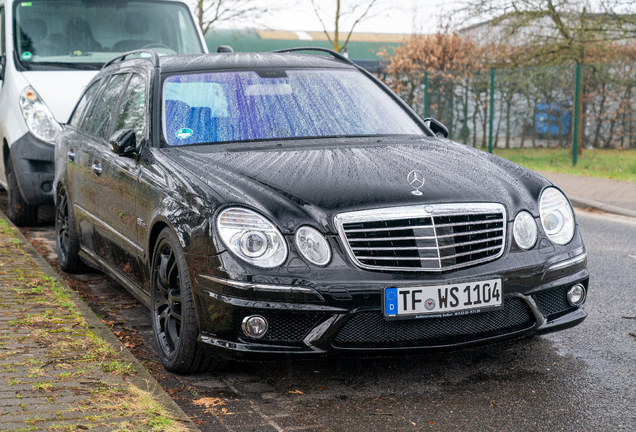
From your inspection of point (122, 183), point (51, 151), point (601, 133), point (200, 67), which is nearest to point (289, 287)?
point (122, 183)

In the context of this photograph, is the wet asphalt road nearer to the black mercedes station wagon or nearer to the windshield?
the black mercedes station wagon

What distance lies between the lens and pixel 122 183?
5031 millimetres

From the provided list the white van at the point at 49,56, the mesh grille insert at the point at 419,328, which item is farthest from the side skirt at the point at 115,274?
the white van at the point at 49,56

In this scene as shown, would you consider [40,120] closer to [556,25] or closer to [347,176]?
[347,176]

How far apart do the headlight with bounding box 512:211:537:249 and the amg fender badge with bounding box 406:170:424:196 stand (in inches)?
19.6

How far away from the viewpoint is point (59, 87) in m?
8.82

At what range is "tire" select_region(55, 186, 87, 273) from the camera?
6.49 m

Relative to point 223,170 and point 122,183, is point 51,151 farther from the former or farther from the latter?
point 223,170

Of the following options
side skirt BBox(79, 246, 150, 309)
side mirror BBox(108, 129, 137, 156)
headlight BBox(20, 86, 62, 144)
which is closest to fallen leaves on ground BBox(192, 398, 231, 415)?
side skirt BBox(79, 246, 150, 309)

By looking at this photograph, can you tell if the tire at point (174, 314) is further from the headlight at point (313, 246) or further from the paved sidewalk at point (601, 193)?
the paved sidewalk at point (601, 193)

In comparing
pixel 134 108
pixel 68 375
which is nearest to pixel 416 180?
pixel 68 375

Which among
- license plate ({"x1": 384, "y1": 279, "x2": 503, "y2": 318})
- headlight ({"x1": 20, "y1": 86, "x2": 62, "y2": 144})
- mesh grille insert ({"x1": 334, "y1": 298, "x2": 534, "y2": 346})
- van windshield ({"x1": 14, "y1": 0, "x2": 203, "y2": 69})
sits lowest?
mesh grille insert ({"x1": 334, "y1": 298, "x2": 534, "y2": 346})

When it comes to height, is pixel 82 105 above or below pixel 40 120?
above

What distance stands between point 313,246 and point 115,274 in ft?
6.94
